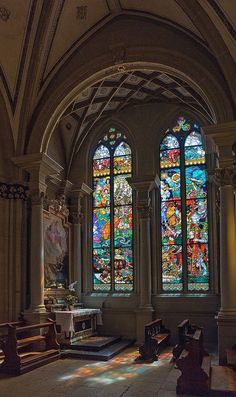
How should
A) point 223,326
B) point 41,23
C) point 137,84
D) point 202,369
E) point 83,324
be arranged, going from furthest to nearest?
point 137,84
point 83,324
point 41,23
point 223,326
point 202,369

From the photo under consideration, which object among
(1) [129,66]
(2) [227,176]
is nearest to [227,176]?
(2) [227,176]

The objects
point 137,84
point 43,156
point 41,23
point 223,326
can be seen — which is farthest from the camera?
point 137,84

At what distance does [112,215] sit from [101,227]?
0.57 m

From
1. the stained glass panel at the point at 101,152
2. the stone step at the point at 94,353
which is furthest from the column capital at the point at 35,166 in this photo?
the stone step at the point at 94,353

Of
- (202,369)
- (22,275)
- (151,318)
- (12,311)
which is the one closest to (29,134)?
(22,275)

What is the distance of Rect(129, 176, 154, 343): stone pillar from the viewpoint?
13.6 metres

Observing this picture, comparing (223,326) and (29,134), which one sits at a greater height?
(29,134)

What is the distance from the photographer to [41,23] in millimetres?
10945

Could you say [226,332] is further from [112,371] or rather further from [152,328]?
[152,328]

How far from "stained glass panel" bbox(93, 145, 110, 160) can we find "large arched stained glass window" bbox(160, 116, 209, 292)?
2.00m

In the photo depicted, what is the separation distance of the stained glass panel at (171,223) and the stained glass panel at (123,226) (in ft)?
3.79

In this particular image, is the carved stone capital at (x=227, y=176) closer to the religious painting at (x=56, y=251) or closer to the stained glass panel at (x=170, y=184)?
the stained glass panel at (x=170, y=184)

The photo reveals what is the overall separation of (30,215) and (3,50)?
13.8 feet

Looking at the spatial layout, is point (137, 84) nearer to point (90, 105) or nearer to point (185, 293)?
point (90, 105)
